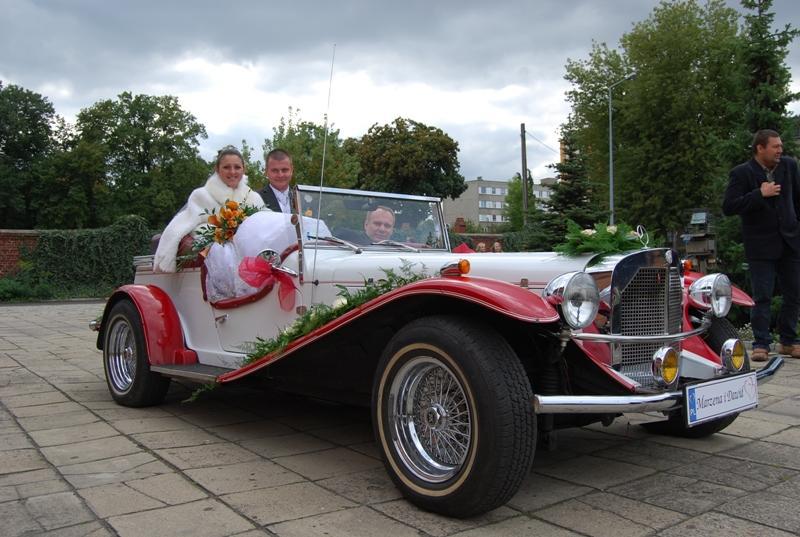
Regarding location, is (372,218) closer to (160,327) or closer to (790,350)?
(160,327)

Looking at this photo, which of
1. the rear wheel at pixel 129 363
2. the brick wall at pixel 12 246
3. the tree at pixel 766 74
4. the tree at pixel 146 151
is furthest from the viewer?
the tree at pixel 146 151

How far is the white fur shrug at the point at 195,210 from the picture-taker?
4.97m

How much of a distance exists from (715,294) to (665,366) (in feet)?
2.61

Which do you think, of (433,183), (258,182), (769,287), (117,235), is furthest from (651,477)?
(433,183)

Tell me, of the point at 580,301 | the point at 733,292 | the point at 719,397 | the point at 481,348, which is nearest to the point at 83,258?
the point at 733,292

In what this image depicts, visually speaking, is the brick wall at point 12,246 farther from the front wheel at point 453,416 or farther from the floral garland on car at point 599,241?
the floral garland on car at point 599,241

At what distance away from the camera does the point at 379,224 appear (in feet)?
14.9

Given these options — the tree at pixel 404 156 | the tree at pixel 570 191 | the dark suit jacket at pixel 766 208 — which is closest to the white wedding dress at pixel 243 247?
the dark suit jacket at pixel 766 208

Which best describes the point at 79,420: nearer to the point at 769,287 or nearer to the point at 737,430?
the point at 737,430

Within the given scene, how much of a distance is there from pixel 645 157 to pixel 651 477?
30.6 meters

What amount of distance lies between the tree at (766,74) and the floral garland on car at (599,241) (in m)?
7.73

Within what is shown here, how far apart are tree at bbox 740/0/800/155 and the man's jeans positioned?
14.8 ft

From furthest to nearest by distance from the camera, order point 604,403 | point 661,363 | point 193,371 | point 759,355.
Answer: point 759,355
point 193,371
point 661,363
point 604,403

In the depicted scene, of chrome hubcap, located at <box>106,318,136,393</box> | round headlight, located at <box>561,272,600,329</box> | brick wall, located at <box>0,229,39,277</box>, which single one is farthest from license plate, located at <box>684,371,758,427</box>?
brick wall, located at <box>0,229,39,277</box>
